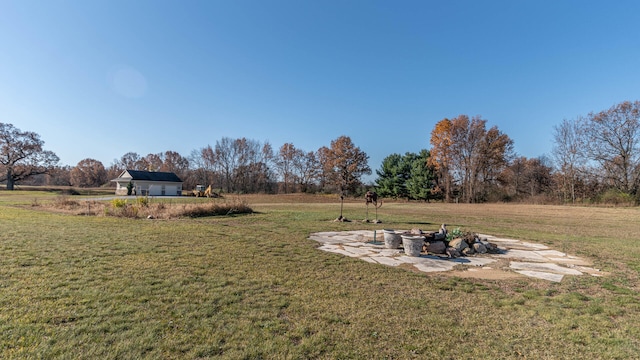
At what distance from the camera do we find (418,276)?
4512mm

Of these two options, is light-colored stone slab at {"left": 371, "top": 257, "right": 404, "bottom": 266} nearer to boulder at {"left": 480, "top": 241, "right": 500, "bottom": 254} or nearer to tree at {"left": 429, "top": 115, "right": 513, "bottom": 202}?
boulder at {"left": 480, "top": 241, "right": 500, "bottom": 254}

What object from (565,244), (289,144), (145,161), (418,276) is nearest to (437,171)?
(289,144)

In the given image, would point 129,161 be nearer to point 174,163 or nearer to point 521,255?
point 174,163

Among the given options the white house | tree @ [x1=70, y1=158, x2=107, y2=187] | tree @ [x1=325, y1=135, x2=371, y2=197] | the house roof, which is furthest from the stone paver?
tree @ [x1=70, y1=158, x2=107, y2=187]

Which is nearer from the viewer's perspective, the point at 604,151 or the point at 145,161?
the point at 604,151

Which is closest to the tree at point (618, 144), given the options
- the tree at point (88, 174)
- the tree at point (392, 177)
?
the tree at point (392, 177)

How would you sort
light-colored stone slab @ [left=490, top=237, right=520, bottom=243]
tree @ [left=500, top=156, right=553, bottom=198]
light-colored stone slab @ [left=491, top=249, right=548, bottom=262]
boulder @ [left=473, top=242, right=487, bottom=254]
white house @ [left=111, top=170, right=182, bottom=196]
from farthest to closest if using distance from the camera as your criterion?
1. white house @ [left=111, top=170, right=182, bottom=196]
2. tree @ [left=500, top=156, right=553, bottom=198]
3. light-colored stone slab @ [left=490, top=237, right=520, bottom=243]
4. boulder @ [left=473, top=242, right=487, bottom=254]
5. light-colored stone slab @ [left=491, top=249, right=548, bottom=262]

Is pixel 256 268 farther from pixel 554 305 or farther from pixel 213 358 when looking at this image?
pixel 554 305

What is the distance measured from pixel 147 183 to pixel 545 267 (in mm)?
43411

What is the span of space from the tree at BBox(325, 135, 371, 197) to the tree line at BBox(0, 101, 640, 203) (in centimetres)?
14

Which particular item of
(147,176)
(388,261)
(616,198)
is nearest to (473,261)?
(388,261)

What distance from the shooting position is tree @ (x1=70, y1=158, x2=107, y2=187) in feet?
195

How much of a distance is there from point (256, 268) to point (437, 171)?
33357 mm

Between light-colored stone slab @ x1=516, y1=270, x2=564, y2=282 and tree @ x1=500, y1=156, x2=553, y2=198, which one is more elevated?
tree @ x1=500, y1=156, x2=553, y2=198
